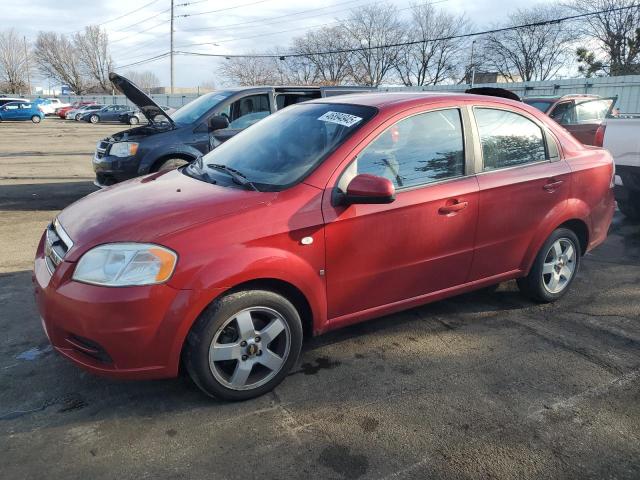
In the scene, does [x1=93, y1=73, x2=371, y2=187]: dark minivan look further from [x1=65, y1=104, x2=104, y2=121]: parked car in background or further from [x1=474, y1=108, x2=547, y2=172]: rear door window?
[x1=65, y1=104, x2=104, y2=121]: parked car in background

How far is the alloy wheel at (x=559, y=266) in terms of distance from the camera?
4242 millimetres

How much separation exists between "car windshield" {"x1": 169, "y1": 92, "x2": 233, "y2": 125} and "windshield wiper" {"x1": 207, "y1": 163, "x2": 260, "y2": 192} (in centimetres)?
379

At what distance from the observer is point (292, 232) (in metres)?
2.90

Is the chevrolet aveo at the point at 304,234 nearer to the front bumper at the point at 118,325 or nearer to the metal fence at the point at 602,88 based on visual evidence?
the front bumper at the point at 118,325

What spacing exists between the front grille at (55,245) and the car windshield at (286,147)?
95cm

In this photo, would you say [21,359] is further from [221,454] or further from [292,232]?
[292,232]

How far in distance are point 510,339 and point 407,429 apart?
141 centimetres

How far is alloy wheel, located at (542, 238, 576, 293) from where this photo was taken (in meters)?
4.24

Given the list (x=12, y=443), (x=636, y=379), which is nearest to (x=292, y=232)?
(x=12, y=443)

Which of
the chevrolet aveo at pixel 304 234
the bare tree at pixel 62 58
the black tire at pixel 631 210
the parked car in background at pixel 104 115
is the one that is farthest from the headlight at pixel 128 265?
the bare tree at pixel 62 58

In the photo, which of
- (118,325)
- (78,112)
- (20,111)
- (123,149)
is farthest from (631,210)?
(78,112)

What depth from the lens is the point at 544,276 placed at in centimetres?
425

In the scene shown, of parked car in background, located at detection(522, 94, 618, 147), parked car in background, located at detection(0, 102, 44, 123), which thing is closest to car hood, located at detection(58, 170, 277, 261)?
parked car in background, located at detection(522, 94, 618, 147)

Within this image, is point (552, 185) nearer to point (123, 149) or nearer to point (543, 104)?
point (123, 149)
